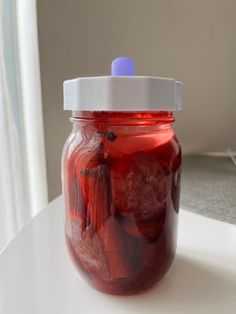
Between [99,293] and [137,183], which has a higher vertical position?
[137,183]

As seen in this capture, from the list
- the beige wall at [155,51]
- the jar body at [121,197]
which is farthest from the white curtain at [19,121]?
the jar body at [121,197]

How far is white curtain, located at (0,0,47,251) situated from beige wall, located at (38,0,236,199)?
24 mm

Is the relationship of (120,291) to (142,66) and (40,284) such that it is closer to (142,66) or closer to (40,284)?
(40,284)

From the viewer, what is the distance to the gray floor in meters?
0.50

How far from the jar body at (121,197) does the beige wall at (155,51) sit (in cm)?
41

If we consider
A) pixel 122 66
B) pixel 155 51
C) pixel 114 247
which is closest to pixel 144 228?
pixel 114 247

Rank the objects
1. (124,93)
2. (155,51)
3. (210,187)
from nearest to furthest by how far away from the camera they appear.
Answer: (124,93), (210,187), (155,51)

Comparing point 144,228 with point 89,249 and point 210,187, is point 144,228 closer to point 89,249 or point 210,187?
point 89,249

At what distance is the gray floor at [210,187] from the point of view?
498 mm

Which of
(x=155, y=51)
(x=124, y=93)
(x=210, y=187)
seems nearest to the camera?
(x=124, y=93)

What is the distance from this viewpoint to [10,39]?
0.59m

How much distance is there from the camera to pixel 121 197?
0.25 m

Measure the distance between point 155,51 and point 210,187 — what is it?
0.37m

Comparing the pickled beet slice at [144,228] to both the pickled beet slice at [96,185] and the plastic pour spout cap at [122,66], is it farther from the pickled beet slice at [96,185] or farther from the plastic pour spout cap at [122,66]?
the plastic pour spout cap at [122,66]
